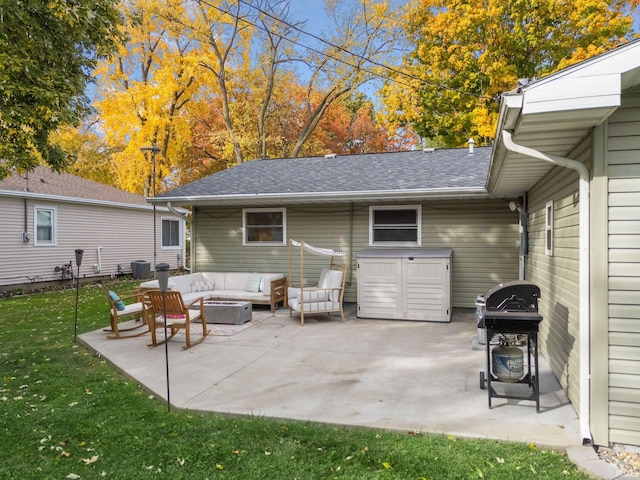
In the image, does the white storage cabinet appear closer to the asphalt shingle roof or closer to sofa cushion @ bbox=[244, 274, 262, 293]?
the asphalt shingle roof

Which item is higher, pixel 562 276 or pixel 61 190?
pixel 61 190

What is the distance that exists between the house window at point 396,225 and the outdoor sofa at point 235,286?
2.18 m

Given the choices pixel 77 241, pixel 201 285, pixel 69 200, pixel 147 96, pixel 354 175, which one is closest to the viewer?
pixel 201 285

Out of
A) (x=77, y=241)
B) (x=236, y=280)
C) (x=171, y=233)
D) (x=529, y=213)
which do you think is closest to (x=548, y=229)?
(x=529, y=213)

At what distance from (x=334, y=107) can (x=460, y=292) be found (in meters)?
16.8

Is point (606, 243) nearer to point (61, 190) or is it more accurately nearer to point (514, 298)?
point (514, 298)

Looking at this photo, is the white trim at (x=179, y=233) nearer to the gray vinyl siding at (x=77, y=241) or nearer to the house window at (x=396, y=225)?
the gray vinyl siding at (x=77, y=241)

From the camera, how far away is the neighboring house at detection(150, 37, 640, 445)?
2930 millimetres

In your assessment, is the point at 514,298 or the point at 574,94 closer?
the point at 574,94

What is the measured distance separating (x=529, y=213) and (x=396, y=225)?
281cm

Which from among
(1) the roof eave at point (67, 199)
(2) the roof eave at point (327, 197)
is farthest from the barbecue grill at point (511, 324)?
(1) the roof eave at point (67, 199)

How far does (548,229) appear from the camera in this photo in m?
4.88

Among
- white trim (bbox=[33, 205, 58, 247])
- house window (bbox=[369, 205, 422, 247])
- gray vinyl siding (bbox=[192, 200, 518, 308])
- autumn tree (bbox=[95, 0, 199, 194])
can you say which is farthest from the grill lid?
autumn tree (bbox=[95, 0, 199, 194])

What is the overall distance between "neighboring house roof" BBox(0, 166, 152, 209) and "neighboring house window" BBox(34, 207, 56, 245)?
0.50 m
